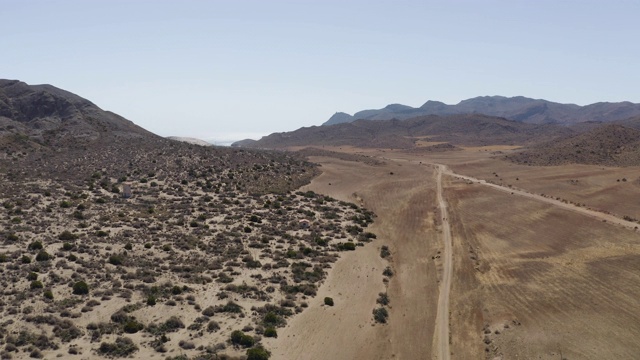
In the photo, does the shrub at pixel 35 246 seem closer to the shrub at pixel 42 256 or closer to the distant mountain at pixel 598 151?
the shrub at pixel 42 256

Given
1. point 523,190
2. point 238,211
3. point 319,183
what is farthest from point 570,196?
point 238,211

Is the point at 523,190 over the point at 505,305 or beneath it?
over

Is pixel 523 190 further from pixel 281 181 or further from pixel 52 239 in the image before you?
pixel 52 239

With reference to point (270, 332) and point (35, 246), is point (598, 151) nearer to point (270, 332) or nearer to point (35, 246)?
point (270, 332)

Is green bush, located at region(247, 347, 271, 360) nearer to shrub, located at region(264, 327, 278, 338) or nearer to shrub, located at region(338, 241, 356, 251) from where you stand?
shrub, located at region(264, 327, 278, 338)

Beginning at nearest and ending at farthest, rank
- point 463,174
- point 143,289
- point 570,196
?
point 143,289
point 570,196
point 463,174
